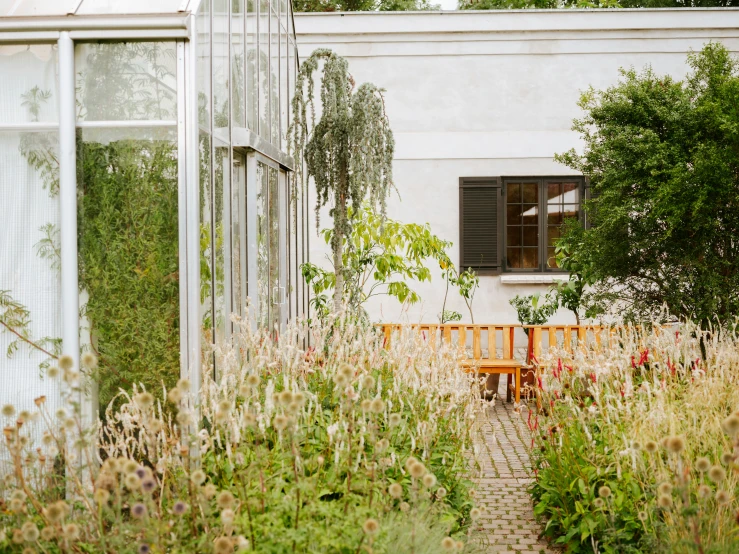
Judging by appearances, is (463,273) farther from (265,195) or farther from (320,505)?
(320,505)

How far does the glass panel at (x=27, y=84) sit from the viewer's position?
15.9 ft

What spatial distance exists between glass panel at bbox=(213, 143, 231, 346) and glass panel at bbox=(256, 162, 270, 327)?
1078 mm

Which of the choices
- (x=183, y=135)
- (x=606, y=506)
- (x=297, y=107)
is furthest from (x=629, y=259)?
(x=183, y=135)

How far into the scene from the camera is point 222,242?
5.77 meters

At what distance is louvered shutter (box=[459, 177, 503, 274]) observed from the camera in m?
12.5

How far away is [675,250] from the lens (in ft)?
25.8

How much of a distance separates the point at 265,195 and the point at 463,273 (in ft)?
15.4

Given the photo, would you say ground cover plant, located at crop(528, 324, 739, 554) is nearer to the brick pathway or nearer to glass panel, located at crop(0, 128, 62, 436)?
the brick pathway

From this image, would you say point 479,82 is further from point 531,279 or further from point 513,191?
point 531,279

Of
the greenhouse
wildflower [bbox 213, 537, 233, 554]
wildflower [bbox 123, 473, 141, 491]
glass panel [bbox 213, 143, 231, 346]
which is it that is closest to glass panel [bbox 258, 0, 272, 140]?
glass panel [bbox 213, 143, 231, 346]

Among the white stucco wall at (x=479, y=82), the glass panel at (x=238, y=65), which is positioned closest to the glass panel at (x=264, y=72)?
the glass panel at (x=238, y=65)

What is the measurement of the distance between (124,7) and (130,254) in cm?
151

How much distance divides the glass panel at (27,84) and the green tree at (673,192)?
5.30 m

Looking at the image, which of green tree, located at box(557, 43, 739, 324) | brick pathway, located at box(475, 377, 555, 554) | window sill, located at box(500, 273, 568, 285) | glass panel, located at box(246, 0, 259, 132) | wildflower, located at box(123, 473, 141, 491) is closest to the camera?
wildflower, located at box(123, 473, 141, 491)
